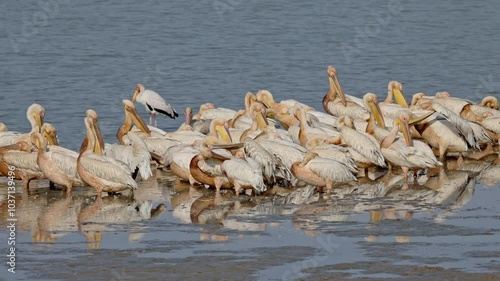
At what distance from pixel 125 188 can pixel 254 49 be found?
14.2m

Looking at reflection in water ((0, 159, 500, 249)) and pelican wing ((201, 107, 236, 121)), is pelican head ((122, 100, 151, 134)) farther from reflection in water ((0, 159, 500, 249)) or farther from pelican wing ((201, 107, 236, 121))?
pelican wing ((201, 107, 236, 121))

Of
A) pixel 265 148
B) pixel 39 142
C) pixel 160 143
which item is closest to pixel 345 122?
pixel 265 148

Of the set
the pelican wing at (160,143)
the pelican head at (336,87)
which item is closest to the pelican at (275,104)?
the pelican head at (336,87)

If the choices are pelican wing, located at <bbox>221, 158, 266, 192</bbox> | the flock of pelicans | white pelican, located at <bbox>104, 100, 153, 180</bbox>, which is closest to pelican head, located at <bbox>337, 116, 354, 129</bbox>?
the flock of pelicans

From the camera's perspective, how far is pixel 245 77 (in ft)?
69.2

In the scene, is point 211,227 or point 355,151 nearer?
point 211,227

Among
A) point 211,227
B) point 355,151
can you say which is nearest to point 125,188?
point 211,227

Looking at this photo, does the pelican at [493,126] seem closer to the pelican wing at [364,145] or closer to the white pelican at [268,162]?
the pelican wing at [364,145]

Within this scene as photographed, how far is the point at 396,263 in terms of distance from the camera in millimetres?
7789

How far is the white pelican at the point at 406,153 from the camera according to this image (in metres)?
10.9

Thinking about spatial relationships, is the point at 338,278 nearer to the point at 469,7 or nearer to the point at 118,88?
the point at 118,88

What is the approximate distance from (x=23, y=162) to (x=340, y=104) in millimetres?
4789

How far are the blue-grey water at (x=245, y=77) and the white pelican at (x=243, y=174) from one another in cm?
41

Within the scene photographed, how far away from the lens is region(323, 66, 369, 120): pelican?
13938 millimetres
